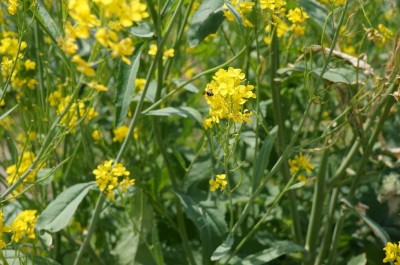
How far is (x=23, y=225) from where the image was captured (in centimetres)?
155

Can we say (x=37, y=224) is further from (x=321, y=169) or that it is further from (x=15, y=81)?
(x=321, y=169)

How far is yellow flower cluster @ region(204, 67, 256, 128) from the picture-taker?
54.1 inches

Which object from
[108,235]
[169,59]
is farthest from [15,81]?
[108,235]

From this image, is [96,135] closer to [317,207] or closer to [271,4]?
[317,207]

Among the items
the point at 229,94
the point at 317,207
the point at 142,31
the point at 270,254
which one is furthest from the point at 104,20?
the point at 317,207

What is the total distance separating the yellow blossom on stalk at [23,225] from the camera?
1.55 meters

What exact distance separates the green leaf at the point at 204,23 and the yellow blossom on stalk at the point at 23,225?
0.57m

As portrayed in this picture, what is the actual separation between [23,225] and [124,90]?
0.39 m

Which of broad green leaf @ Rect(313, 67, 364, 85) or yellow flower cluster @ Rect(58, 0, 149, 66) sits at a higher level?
yellow flower cluster @ Rect(58, 0, 149, 66)

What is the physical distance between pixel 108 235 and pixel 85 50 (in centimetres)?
73

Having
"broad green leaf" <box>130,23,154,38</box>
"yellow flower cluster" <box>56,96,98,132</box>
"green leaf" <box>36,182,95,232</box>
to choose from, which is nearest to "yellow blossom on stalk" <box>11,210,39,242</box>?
"green leaf" <box>36,182,95,232</box>

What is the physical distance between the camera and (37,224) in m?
1.60

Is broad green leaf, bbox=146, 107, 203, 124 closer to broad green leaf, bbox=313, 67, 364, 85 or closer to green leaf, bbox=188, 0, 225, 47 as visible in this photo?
green leaf, bbox=188, 0, 225, 47

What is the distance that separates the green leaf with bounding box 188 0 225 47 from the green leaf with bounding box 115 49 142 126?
148 millimetres
